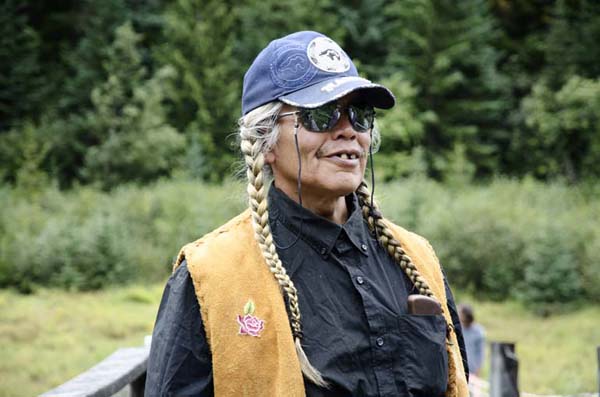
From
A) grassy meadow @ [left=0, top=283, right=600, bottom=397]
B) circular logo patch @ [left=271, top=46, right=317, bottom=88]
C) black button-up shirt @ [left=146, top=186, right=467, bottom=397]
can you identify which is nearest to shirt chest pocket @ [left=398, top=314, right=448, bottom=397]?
black button-up shirt @ [left=146, top=186, right=467, bottom=397]

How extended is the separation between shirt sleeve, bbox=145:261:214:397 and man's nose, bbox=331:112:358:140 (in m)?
0.56

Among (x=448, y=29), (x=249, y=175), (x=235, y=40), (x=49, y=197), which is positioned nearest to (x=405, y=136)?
(x=448, y=29)

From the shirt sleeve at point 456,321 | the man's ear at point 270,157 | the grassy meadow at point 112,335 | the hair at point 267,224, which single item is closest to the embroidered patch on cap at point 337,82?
the hair at point 267,224

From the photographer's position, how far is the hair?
6.74 ft

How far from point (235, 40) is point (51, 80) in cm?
843

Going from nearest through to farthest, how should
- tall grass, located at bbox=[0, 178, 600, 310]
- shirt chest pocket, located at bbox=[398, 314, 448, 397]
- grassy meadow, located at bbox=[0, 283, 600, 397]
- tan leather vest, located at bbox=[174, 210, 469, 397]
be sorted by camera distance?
tan leather vest, located at bbox=[174, 210, 469, 397], shirt chest pocket, located at bbox=[398, 314, 448, 397], grassy meadow, located at bbox=[0, 283, 600, 397], tall grass, located at bbox=[0, 178, 600, 310]

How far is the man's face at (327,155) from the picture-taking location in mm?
2146

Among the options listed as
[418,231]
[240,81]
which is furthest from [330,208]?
[240,81]

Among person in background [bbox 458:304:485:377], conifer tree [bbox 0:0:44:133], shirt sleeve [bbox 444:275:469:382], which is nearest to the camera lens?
shirt sleeve [bbox 444:275:469:382]

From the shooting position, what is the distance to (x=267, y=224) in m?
2.17

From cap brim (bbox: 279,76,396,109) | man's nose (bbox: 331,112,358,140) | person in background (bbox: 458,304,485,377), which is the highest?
cap brim (bbox: 279,76,396,109)

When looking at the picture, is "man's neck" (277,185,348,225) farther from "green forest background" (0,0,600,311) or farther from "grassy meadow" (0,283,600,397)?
"green forest background" (0,0,600,311)

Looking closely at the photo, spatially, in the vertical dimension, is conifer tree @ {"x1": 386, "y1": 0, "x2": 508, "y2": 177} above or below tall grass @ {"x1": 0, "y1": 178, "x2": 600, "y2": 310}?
above

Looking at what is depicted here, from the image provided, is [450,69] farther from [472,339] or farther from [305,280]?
[305,280]
